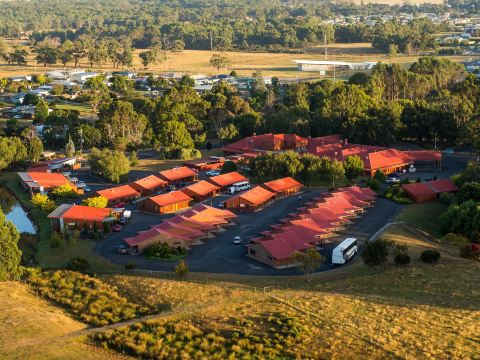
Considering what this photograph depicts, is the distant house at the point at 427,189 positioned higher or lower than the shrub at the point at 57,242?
higher

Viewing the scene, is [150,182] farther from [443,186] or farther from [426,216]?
[443,186]

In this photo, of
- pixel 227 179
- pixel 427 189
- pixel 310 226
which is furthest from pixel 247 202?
pixel 427 189

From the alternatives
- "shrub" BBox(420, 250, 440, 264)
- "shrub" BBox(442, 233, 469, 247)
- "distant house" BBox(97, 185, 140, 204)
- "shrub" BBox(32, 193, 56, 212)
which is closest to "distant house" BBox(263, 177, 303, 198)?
"distant house" BBox(97, 185, 140, 204)

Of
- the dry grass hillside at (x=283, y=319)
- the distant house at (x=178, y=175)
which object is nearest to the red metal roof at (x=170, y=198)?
the distant house at (x=178, y=175)

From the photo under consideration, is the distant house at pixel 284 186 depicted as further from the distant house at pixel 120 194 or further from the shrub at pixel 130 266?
the shrub at pixel 130 266

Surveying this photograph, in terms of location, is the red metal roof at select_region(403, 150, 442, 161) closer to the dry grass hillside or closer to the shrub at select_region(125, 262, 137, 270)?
the dry grass hillside
